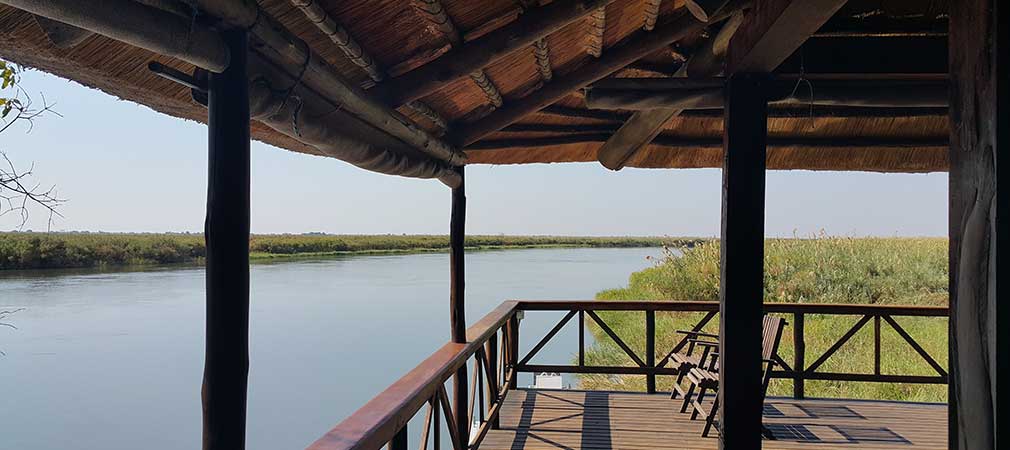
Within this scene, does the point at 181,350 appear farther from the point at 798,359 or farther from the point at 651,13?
the point at 651,13

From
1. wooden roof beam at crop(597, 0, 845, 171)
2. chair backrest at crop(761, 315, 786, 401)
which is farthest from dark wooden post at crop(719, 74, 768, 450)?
chair backrest at crop(761, 315, 786, 401)

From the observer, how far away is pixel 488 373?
12.6 feet

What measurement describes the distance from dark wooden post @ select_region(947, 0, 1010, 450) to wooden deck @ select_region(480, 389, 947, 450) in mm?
2744

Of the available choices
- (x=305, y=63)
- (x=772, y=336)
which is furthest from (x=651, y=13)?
(x=772, y=336)

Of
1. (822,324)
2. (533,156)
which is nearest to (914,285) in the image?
(822,324)

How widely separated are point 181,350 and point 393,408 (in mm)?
16002

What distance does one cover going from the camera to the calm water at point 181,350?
12.0 m

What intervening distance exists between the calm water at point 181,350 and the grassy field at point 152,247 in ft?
3.16

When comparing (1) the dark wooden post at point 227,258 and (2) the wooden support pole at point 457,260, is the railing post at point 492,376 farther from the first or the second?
(1) the dark wooden post at point 227,258

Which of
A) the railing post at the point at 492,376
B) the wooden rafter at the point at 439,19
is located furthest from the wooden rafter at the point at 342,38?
the railing post at the point at 492,376

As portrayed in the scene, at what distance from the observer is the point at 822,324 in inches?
364

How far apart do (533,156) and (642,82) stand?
1.84 metres

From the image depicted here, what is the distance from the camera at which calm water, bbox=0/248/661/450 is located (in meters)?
12.0
